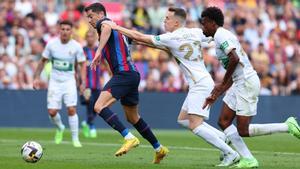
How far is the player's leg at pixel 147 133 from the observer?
1452cm

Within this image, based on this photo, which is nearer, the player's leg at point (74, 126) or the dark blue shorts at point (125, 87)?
the dark blue shorts at point (125, 87)

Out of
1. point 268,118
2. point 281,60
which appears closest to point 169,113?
point 268,118

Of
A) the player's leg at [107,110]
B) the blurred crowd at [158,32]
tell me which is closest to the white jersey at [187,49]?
the player's leg at [107,110]

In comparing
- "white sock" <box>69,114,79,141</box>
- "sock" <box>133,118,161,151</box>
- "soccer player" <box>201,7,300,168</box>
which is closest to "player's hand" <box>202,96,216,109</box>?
"soccer player" <box>201,7,300,168</box>

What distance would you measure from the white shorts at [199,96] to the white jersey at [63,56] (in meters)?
6.54

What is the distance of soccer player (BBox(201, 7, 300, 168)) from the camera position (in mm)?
13352

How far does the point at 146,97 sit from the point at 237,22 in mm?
5812

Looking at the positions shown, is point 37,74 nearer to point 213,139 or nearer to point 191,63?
point 191,63

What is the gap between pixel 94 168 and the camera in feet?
43.3

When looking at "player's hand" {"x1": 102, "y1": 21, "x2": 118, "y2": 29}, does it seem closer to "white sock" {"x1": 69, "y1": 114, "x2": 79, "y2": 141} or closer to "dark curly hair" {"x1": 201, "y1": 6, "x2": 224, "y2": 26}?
"dark curly hair" {"x1": 201, "y1": 6, "x2": 224, "y2": 26}

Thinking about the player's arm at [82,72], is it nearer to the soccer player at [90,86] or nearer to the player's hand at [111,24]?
the soccer player at [90,86]

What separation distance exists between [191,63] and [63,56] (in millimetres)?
6591

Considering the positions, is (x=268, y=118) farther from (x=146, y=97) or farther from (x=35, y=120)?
(x=35, y=120)

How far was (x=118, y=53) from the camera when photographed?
14.9 meters
